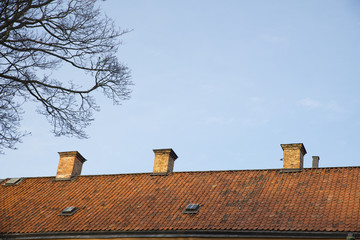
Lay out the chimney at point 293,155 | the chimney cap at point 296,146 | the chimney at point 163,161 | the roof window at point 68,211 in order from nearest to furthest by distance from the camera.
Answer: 1. the roof window at point 68,211
2. the chimney at point 293,155
3. the chimney cap at point 296,146
4. the chimney at point 163,161

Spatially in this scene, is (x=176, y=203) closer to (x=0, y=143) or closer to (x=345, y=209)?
(x=345, y=209)

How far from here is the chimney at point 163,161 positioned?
22.2 metres

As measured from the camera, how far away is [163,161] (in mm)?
22406

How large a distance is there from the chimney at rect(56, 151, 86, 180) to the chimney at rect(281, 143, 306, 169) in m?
8.75

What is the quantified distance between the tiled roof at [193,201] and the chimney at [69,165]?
48cm

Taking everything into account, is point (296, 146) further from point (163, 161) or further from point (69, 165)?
point (69, 165)

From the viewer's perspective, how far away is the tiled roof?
16.9 meters

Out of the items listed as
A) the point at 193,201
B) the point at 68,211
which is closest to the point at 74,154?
the point at 68,211

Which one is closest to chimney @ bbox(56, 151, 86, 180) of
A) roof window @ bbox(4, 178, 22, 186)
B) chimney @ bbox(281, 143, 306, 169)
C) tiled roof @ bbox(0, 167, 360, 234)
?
tiled roof @ bbox(0, 167, 360, 234)

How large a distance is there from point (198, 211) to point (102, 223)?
10.6 ft

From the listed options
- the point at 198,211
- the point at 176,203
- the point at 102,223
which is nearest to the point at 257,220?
the point at 198,211

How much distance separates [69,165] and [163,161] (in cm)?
415

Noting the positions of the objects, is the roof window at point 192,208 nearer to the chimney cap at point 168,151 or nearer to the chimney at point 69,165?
the chimney cap at point 168,151

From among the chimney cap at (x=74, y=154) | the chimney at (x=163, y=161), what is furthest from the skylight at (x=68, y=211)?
the chimney cap at (x=74, y=154)
